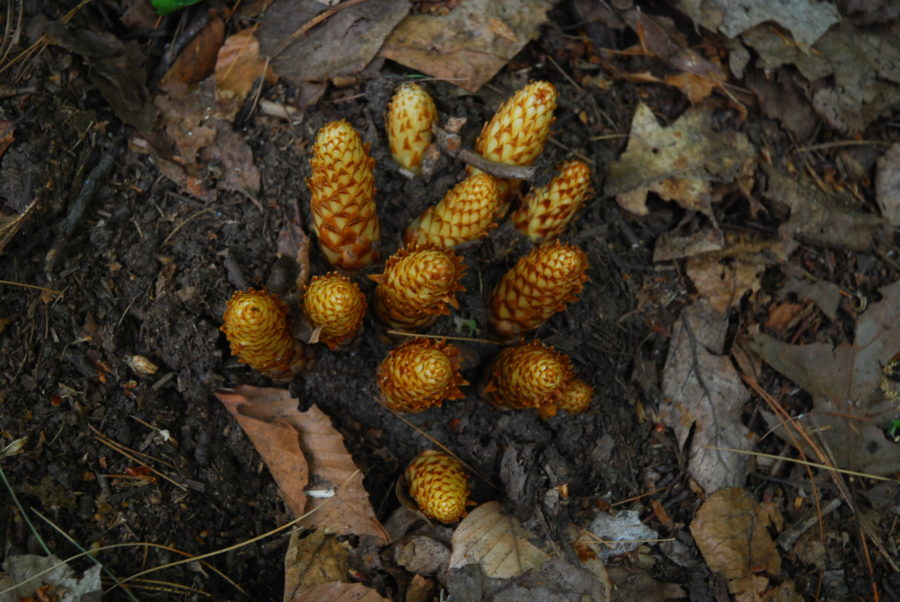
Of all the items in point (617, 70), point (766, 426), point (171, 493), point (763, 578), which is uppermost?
point (617, 70)

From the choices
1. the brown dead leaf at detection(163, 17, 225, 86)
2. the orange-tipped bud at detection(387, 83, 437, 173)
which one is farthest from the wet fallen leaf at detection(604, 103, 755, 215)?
the brown dead leaf at detection(163, 17, 225, 86)

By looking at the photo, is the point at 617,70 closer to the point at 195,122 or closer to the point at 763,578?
the point at 195,122

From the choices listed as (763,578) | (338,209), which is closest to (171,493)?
(338,209)

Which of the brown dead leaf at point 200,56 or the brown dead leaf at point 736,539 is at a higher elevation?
the brown dead leaf at point 200,56

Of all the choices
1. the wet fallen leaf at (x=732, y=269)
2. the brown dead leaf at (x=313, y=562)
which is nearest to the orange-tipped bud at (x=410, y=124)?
the wet fallen leaf at (x=732, y=269)

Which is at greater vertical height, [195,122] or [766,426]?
[195,122]

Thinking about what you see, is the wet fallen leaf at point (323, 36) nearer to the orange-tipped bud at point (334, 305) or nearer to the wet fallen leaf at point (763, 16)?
the orange-tipped bud at point (334, 305)

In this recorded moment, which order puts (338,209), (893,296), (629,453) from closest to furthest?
(338,209) < (629,453) < (893,296)

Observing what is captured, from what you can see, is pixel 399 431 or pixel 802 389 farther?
pixel 802 389
